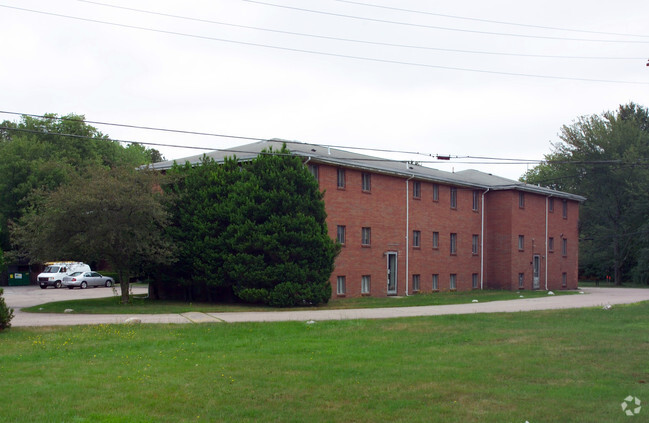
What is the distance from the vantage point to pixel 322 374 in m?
10.8

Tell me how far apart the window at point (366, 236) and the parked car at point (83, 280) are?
2714cm

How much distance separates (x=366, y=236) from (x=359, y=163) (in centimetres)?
407


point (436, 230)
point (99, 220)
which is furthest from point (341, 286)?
point (99, 220)

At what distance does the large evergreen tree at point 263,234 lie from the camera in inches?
1089

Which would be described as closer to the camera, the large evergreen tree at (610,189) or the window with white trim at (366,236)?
the window with white trim at (366,236)

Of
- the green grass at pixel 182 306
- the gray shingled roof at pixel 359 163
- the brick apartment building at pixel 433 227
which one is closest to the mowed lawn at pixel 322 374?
the green grass at pixel 182 306

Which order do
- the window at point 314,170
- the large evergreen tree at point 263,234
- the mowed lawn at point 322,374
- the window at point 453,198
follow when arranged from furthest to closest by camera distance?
the window at point 453,198
the window at point 314,170
the large evergreen tree at point 263,234
the mowed lawn at point 322,374

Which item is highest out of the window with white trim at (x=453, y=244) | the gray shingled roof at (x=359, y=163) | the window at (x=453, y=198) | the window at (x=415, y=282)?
the gray shingled roof at (x=359, y=163)

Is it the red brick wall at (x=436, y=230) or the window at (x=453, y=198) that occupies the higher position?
the window at (x=453, y=198)

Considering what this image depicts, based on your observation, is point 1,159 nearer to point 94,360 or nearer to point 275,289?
point 275,289

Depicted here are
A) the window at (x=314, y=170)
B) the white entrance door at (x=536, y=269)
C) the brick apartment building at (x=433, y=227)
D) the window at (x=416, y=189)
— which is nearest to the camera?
the window at (x=314, y=170)

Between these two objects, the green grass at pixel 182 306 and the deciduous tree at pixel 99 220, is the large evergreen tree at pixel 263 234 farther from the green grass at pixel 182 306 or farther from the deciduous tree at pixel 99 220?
the deciduous tree at pixel 99 220

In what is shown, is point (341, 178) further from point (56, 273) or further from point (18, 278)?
point (18, 278)

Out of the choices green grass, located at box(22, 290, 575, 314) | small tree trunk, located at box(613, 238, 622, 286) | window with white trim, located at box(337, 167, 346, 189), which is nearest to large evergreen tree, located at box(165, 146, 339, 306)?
green grass, located at box(22, 290, 575, 314)
